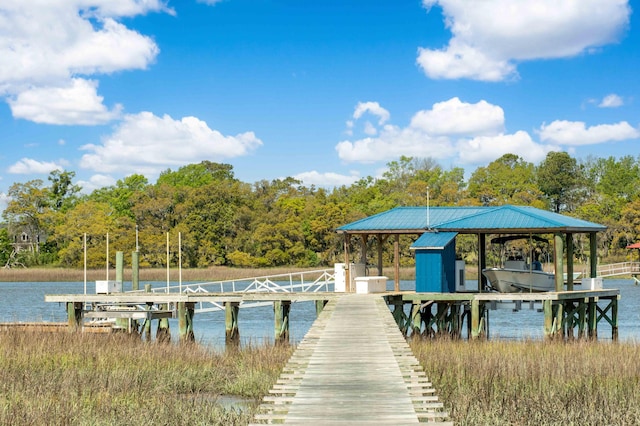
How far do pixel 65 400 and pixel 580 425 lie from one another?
7650mm

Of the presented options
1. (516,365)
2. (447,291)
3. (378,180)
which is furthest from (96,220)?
(516,365)

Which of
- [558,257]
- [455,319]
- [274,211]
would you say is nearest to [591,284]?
[558,257]

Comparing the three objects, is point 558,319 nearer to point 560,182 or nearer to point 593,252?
point 593,252

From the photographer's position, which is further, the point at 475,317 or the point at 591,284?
the point at 591,284

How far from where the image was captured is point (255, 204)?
276ft

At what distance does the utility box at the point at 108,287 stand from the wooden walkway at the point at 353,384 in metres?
14.4

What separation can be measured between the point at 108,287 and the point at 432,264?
10376 mm

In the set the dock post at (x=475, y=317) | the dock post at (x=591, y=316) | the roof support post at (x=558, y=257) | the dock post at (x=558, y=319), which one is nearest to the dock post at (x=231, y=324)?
the dock post at (x=475, y=317)

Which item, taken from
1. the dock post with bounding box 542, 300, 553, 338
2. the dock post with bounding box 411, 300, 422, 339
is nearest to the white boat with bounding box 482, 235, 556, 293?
the dock post with bounding box 542, 300, 553, 338

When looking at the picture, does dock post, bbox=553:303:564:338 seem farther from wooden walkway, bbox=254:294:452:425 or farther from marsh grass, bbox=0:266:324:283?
marsh grass, bbox=0:266:324:283

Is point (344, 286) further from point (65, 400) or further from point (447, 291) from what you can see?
point (65, 400)

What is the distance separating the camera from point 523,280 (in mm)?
28031

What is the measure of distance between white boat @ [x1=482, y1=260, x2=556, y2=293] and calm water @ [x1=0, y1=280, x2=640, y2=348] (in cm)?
72

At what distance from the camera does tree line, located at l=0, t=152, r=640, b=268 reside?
7731 cm
